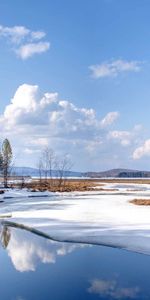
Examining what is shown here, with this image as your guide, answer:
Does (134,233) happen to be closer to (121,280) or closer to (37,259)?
(37,259)

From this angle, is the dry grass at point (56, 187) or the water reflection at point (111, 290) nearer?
the water reflection at point (111, 290)

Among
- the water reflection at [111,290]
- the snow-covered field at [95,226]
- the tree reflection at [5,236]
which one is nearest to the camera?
the water reflection at [111,290]

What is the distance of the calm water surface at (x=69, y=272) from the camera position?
986cm

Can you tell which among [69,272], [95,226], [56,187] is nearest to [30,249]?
[69,272]

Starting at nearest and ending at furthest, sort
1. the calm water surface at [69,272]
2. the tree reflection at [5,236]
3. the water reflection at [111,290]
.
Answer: the water reflection at [111,290], the calm water surface at [69,272], the tree reflection at [5,236]

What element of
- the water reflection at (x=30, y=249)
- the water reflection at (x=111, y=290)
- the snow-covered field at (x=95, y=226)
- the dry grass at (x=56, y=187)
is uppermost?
the dry grass at (x=56, y=187)

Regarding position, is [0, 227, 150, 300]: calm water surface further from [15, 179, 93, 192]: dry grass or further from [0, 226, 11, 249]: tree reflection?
[15, 179, 93, 192]: dry grass

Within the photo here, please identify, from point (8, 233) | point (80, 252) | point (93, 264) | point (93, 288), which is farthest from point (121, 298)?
point (8, 233)

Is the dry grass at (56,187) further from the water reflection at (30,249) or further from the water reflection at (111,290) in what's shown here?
the water reflection at (111,290)

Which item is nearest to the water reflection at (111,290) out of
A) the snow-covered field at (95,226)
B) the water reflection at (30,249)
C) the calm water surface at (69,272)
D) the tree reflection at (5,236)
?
the calm water surface at (69,272)

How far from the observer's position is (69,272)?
39.1 ft

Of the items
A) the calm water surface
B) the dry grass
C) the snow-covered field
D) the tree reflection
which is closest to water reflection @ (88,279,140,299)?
the calm water surface

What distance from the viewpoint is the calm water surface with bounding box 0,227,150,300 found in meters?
9.86

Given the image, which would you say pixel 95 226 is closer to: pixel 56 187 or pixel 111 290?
pixel 111 290
